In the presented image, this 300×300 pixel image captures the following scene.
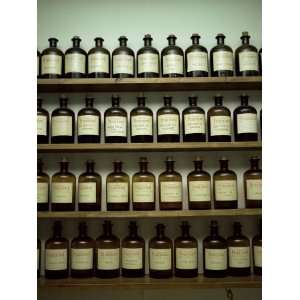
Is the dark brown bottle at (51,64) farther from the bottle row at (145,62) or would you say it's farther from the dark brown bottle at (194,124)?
the dark brown bottle at (194,124)

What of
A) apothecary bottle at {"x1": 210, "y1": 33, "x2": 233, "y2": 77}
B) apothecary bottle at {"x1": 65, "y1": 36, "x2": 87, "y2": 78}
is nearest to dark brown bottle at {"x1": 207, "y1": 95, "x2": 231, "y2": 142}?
apothecary bottle at {"x1": 210, "y1": 33, "x2": 233, "y2": 77}

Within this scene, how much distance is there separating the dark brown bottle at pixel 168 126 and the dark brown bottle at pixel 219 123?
14cm

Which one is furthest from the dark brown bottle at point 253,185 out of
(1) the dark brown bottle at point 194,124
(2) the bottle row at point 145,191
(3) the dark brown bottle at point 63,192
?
(3) the dark brown bottle at point 63,192

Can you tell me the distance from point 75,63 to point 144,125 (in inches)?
15.5

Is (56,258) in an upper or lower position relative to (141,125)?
lower

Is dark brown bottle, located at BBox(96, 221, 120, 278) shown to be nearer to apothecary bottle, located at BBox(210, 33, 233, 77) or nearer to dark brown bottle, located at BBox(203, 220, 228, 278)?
dark brown bottle, located at BBox(203, 220, 228, 278)

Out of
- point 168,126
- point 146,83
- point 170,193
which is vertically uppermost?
point 146,83

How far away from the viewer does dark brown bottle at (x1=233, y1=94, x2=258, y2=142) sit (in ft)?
5.96

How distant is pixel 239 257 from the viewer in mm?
1807

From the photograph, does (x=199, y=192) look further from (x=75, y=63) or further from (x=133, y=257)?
(x=75, y=63)

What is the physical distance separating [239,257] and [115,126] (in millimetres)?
752

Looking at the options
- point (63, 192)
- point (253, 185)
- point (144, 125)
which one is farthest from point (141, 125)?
point (253, 185)
